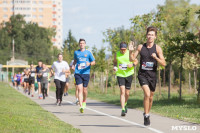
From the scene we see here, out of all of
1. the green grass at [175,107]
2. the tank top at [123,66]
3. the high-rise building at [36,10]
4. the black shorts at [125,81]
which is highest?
the high-rise building at [36,10]

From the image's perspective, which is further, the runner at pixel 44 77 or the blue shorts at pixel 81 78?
the runner at pixel 44 77

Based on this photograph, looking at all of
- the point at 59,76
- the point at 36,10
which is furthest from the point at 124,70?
the point at 36,10

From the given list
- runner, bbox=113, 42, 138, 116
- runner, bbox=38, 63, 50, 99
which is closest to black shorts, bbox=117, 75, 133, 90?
runner, bbox=113, 42, 138, 116

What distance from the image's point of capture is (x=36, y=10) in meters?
155

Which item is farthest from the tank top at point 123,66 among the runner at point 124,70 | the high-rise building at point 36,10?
the high-rise building at point 36,10

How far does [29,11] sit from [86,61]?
474 feet

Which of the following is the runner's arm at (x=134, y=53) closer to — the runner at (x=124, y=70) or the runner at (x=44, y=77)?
the runner at (x=124, y=70)

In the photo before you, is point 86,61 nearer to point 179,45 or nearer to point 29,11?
point 179,45

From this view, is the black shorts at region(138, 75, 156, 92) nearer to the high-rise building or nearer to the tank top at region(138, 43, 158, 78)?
the tank top at region(138, 43, 158, 78)

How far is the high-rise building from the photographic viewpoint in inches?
6009

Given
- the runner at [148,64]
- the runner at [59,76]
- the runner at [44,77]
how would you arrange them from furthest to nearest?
1. the runner at [44,77]
2. the runner at [59,76]
3. the runner at [148,64]

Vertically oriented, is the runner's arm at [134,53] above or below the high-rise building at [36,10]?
below

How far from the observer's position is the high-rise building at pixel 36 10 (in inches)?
6009

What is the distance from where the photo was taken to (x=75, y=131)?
8.70 metres
